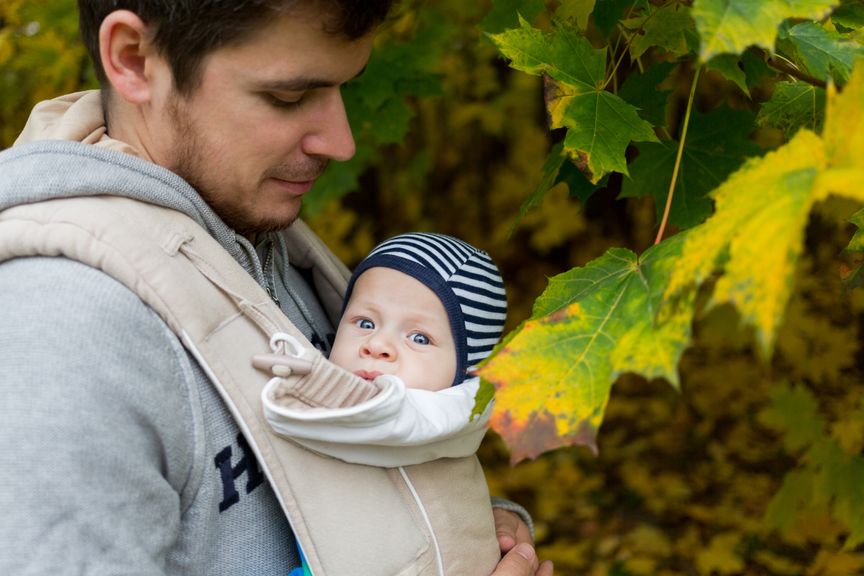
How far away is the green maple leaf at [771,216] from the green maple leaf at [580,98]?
0.41m

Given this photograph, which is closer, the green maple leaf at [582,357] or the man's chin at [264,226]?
the green maple leaf at [582,357]

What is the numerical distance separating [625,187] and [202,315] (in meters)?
1.10

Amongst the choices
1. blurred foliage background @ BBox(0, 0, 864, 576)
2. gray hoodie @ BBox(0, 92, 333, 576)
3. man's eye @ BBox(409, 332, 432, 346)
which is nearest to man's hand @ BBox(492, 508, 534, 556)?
man's eye @ BBox(409, 332, 432, 346)

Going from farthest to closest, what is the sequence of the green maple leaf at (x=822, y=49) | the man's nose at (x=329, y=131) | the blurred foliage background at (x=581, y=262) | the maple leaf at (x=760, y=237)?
the blurred foliage background at (x=581, y=262) < the man's nose at (x=329, y=131) < the green maple leaf at (x=822, y=49) < the maple leaf at (x=760, y=237)

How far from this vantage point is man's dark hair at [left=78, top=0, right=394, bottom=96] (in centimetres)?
154

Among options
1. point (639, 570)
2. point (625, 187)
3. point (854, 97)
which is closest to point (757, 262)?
point (854, 97)

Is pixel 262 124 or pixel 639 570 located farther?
pixel 639 570

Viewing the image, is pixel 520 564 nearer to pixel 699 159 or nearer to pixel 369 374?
pixel 369 374

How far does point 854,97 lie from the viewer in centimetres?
107

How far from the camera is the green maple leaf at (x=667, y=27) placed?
1649 mm

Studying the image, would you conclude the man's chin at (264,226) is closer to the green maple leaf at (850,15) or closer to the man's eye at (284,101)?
the man's eye at (284,101)

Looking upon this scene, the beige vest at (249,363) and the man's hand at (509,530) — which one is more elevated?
the beige vest at (249,363)

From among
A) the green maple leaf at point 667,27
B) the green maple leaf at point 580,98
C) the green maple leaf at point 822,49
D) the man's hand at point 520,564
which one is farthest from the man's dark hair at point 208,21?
the man's hand at point 520,564

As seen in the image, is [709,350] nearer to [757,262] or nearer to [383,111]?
[383,111]
